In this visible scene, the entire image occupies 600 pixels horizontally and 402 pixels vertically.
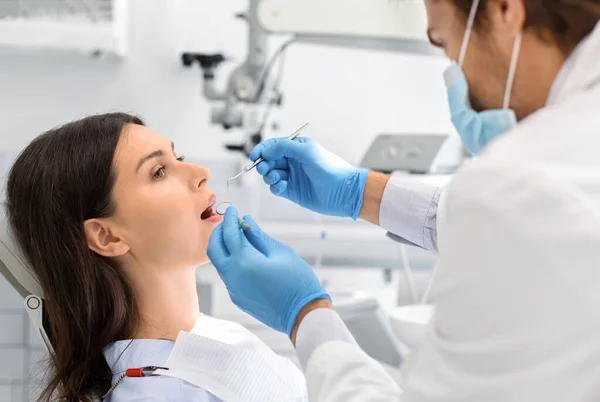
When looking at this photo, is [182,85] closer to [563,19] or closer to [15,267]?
[15,267]

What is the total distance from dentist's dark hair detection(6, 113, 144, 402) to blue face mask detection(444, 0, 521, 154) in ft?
2.41

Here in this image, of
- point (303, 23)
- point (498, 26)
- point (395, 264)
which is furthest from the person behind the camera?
point (395, 264)

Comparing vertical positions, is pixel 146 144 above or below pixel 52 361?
above

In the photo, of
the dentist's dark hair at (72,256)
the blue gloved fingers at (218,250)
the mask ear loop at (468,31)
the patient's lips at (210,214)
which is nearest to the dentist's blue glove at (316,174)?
the patient's lips at (210,214)

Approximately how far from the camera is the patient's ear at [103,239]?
4.48 feet

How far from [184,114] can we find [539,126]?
7.65 ft

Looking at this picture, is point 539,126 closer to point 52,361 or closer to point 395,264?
point 52,361

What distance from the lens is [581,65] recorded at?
0.75 metres

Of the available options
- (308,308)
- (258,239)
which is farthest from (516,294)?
(258,239)

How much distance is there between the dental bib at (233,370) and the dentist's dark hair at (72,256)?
151 mm

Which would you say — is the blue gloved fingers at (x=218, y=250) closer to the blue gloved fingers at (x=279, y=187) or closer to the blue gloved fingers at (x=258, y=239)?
the blue gloved fingers at (x=258, y=239)

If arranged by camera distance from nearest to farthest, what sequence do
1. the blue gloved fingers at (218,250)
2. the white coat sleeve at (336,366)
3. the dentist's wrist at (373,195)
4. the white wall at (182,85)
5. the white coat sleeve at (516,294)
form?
1. the white coat sleeve at (516,294)
2. the white coat sleeve at (336,366)
3. the blue gloved fingers at (218,250)
4. the dentist's wrist at (373,195)
5. the white wall at (182,85)

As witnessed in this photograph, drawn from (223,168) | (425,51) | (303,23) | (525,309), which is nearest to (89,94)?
(223,168)

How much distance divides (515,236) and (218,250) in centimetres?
63
